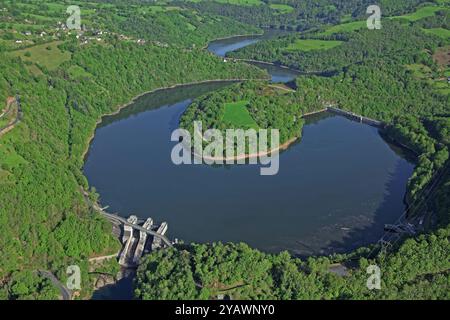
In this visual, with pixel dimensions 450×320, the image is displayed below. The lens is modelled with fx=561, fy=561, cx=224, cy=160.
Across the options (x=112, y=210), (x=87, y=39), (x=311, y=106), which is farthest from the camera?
(x=87, y=39)

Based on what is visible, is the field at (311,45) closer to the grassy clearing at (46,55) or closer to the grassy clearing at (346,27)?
the grassy clearing at (346,27)

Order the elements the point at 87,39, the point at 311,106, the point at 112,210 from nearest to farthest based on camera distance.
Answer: the point at 112,210 < the point at 311,106 < the point at 87,39

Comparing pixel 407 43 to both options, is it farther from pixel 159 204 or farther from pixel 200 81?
pixel 159 204

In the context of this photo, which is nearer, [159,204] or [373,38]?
[159,204]

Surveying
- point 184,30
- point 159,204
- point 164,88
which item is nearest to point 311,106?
point 164,88

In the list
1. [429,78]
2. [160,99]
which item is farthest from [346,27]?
[160,99]

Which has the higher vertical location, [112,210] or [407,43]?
[407,43]

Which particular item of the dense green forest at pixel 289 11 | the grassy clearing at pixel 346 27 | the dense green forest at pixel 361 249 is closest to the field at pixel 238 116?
the dense green forest at pixel 361 249
